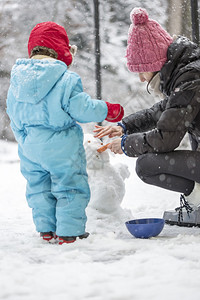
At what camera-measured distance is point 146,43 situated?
2.26 meters

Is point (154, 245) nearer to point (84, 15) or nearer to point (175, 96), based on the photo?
point (175, 96)

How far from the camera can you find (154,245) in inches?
73.2

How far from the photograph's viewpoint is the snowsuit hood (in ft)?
6.77

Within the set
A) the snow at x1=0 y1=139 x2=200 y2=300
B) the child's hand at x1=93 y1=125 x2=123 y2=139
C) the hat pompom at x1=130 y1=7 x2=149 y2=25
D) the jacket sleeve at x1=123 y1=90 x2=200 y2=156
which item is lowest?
the snow at x1=0 y1=139 x2=200 y2=300

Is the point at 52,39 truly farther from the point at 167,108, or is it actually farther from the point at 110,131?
the point at 167,108

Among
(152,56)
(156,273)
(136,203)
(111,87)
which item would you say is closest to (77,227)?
(156,273)

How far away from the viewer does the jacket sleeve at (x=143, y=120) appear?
2.64m

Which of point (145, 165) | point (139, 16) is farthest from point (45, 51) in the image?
point (145, 165)

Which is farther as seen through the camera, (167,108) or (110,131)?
A: (110,131)

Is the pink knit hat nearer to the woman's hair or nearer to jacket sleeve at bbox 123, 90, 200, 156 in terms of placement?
jacket sleeve at bbox 123, 90, 200, 156


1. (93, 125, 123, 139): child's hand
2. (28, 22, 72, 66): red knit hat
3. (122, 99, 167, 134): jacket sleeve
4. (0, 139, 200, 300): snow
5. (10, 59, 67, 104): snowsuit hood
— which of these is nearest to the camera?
(0, 139, 200, 300): snow

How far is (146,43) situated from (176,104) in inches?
16.5

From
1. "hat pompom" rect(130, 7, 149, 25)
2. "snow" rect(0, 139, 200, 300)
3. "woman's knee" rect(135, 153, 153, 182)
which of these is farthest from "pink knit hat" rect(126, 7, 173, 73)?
"snow" rect(0, 139, 200, 300)

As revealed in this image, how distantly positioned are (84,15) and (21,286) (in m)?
5.62
